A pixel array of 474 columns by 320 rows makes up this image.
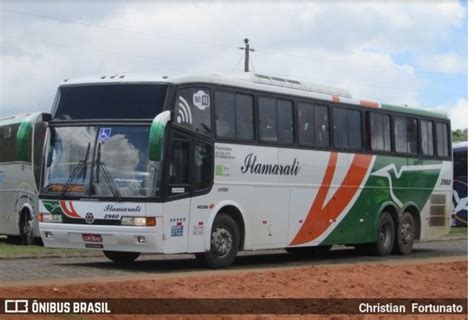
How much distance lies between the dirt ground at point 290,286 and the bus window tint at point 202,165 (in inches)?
109

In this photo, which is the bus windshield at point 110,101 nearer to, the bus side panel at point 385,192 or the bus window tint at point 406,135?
the bus side panel at point 385,192

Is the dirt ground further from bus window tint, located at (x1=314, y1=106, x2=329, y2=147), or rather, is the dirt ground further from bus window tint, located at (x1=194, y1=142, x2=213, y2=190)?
bus window tint, located at (x1=314, y1=106, x2=329, y2=147)

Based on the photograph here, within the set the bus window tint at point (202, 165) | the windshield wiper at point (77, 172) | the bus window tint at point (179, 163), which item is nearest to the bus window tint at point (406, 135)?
the bus window tint at point (202, 165)

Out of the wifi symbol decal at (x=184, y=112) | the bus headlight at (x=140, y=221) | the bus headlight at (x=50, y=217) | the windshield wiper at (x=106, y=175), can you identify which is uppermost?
the wifi symbol decal at (x=184, y=112)

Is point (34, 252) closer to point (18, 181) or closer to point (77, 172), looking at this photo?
point (18, 181)

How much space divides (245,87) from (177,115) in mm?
2377

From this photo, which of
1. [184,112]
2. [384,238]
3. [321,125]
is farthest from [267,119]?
[384,238]

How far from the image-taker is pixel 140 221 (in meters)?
15.1

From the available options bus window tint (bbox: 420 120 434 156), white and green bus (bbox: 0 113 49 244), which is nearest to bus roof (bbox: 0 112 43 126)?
white and green bus (bbox: 0 113 49 244)

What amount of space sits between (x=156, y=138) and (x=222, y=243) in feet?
9.73

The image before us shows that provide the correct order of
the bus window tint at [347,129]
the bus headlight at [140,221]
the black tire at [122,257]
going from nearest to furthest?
1. the bus headlight at [140,221]
2. the black tire at [122,257]
3. the bus window tint at [347,129]

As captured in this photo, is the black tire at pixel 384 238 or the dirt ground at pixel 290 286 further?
the black tire at pixel 384 238

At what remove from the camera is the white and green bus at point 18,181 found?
22.2 metres

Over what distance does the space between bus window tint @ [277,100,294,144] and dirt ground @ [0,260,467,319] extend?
422 centimetres
